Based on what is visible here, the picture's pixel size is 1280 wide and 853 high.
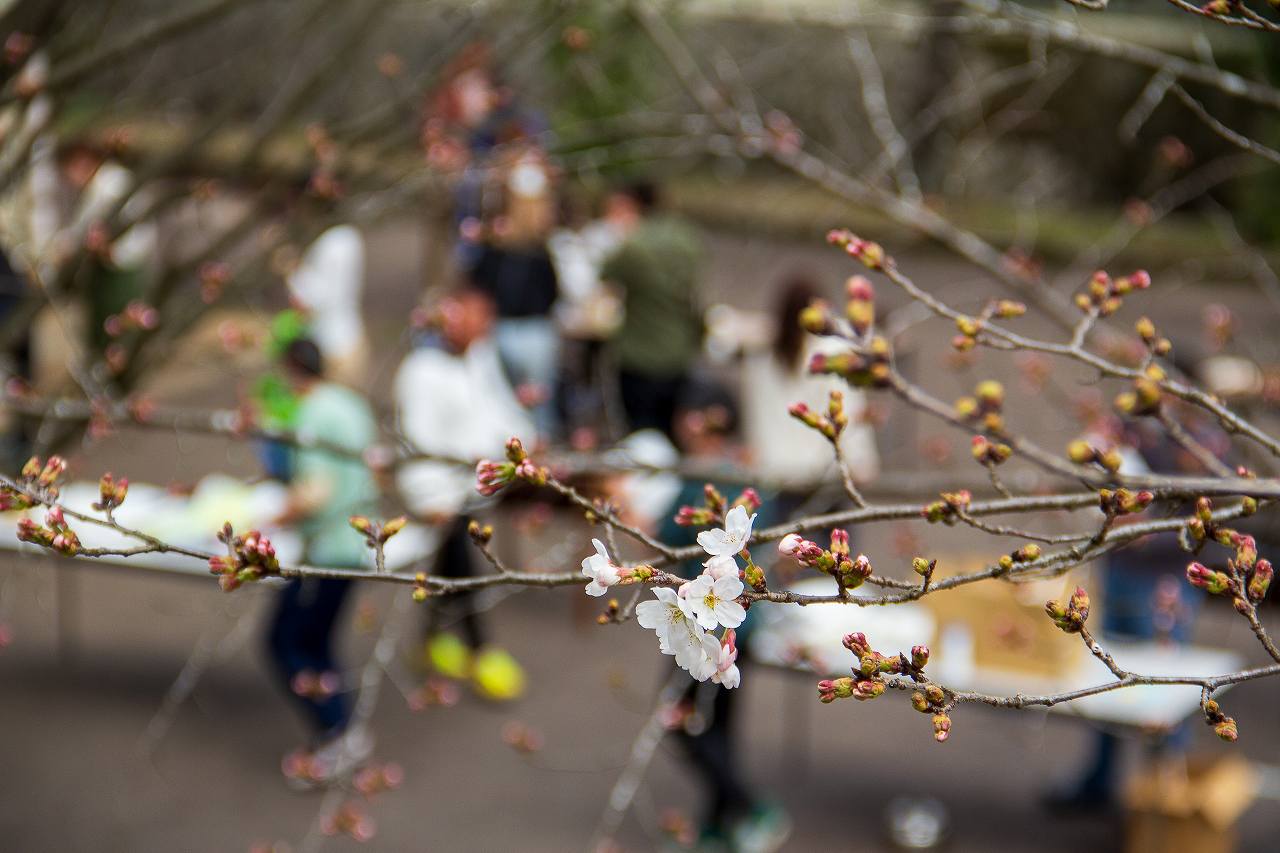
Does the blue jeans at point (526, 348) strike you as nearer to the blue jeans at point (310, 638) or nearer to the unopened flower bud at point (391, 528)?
the blue jeans at point (310, 638)

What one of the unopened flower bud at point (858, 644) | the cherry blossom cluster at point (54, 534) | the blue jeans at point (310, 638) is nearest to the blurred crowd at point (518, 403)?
the blue jeans at point (310, 638)

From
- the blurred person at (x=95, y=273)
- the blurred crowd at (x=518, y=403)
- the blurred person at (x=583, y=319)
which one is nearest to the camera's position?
the blurred crowd at (x=518, y=403)

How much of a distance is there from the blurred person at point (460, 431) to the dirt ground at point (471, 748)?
0.65ft

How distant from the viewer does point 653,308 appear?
7.61 metres

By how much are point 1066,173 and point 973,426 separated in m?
18.1

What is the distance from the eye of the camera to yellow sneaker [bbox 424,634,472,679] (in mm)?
7020

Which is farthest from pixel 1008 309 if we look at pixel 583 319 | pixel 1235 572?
pixel 583 319

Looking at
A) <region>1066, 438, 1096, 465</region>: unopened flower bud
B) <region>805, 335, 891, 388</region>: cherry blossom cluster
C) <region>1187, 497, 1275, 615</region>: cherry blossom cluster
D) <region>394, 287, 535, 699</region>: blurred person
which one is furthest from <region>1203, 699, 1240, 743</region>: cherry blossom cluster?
<region>394, 287, 535, 699</region>: blurred person

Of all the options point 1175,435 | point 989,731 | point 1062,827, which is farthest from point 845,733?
point 1175,435

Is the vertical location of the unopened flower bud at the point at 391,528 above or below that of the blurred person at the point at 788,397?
above

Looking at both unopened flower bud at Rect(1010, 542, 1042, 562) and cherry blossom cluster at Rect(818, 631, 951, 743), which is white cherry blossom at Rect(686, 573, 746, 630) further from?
unopened flower bud at Rect(1010, 542, 1042, 562)

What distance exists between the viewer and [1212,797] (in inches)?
203

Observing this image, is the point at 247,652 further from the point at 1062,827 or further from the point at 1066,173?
the point at 1066,173

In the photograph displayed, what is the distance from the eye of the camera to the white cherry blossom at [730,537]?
1595mm
